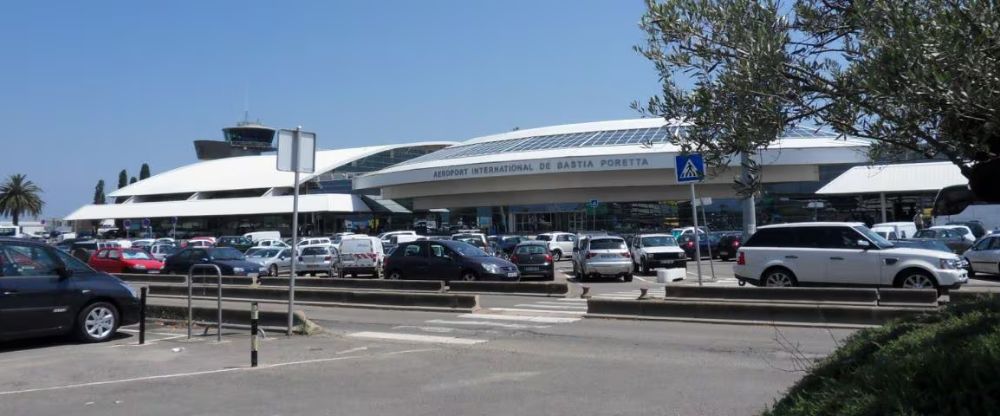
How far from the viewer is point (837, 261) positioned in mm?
17719

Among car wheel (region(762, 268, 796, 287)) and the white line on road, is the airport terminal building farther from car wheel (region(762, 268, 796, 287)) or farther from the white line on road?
the white line on road

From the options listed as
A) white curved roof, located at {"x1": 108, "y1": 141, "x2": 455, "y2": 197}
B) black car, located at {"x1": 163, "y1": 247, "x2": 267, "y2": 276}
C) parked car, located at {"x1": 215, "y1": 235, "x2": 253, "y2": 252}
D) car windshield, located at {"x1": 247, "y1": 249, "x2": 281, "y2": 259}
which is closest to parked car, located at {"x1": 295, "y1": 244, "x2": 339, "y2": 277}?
black car, located at {"x1": 163, "y1": 247, "x2": 267, "y2": 276}

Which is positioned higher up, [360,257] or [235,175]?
[235,175]

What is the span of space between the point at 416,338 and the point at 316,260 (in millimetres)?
21818

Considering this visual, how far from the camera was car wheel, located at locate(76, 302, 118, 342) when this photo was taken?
40.3 ft

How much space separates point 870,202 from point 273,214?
62700 millimetres

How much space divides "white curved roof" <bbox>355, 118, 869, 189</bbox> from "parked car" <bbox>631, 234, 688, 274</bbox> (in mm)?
25192

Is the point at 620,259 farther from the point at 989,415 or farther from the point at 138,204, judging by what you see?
the point at 138,204

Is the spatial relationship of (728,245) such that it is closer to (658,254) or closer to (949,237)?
(658,254)

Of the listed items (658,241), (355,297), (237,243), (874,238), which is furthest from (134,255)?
(874,238)

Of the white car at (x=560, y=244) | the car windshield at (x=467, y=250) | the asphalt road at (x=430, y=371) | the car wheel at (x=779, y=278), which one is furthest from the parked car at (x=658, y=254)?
the asphalt road at (x=430, y=371)

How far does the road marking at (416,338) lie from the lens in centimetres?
1281

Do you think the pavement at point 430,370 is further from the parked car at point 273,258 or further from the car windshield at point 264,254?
the car windshield at point 264,254

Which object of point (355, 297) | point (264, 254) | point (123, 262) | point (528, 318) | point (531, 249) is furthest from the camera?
point (264, 254)
